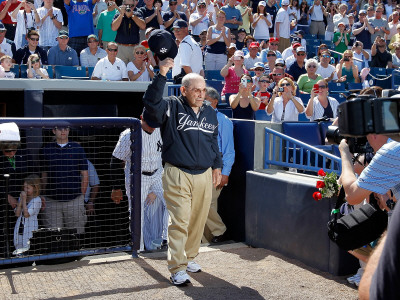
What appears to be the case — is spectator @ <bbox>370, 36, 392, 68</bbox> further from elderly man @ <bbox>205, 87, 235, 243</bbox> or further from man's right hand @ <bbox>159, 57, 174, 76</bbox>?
man's right hand @ <bbox>159, 57, 174, 76</bbox>

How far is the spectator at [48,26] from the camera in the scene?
37.8 ft

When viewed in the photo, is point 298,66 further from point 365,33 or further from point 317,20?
point 317,20

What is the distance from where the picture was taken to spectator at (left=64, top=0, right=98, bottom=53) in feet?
38.8

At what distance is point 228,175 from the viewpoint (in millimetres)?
6711

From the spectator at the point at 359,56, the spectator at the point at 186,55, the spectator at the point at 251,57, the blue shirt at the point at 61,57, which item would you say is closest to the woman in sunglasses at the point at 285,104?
the spectator at the point at 186,55

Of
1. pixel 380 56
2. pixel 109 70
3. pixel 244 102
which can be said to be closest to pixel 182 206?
pixel 244 102

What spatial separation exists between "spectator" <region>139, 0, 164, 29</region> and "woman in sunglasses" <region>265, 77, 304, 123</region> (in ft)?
17.6

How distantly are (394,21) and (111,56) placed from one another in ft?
33.3

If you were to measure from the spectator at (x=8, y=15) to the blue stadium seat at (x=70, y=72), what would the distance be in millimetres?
2573

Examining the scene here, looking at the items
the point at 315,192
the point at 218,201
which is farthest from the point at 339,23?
the point at 315,192

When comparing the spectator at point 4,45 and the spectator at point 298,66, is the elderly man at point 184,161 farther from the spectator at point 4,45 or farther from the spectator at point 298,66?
the spectator at point 298,66

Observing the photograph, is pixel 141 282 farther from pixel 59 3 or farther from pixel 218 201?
pixel 59 3

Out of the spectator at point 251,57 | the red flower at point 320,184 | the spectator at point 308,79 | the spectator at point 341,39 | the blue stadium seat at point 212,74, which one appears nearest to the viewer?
the red flower at point 320,184

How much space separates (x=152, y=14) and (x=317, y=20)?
6.53m
